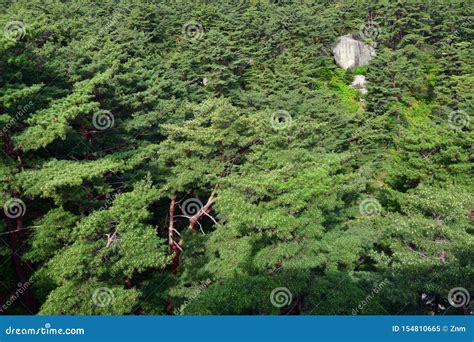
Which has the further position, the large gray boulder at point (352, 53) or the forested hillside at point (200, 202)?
the large gray boulder at point (352, 53)

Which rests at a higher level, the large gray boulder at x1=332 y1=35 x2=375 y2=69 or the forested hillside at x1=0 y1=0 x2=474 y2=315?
the forested hillside at x1=0 y1=0 x2=474 y2=315

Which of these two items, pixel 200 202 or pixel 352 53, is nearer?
pixel 200 202

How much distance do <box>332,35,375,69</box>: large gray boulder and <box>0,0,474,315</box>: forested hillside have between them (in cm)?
1853

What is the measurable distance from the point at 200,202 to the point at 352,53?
33052mm

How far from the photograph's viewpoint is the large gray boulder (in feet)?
136

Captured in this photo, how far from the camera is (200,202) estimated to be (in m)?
16.7

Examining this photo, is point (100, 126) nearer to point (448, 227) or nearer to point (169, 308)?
point (169, 308)

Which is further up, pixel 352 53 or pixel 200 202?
pixel 200 202

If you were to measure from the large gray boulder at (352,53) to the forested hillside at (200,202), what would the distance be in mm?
18531

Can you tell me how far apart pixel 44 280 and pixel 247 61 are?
25250mm

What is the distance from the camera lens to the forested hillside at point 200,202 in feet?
35.1

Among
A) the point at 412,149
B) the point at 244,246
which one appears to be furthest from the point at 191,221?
the point at 412,149

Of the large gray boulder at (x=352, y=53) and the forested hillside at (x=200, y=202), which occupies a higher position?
the forested hillside at (x=200, y=202)

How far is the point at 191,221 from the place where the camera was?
632 inches
